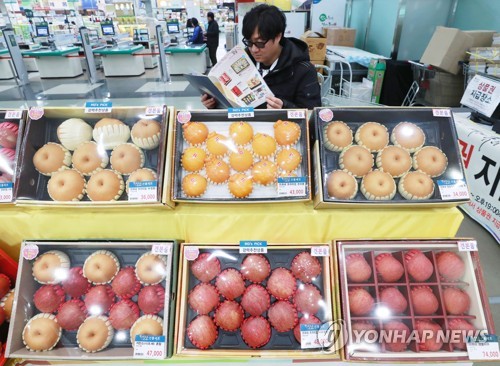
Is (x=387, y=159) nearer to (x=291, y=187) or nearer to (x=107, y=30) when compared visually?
(x=291, y=187)

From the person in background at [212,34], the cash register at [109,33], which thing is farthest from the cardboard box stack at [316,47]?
the cash register at [109,33]

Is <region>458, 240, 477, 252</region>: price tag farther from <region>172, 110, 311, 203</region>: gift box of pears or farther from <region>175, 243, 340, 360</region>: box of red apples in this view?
<region>172, 110, 311, 203</region>: gift box of pears

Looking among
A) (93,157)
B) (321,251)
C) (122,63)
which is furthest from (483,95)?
(122,63)

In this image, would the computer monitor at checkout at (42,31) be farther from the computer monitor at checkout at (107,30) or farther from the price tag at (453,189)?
the price tag at (453,189)

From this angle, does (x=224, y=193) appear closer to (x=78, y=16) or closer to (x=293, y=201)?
(x=293, y=201)

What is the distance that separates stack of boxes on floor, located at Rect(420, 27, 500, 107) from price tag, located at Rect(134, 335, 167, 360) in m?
4.12

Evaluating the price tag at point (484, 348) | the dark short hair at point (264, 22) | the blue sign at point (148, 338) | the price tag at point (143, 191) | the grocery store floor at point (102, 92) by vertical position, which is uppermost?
the dark short hair at point (264, 22)

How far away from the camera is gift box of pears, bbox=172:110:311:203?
1355 millimetres

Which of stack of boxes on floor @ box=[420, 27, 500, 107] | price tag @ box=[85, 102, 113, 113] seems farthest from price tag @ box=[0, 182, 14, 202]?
stack of boxes on floor @ box=[420, 27, 500, 107]

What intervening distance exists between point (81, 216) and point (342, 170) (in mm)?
1256

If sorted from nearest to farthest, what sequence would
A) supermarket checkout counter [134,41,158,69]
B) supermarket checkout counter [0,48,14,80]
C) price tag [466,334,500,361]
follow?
price tag [466,334,500,361] < supermarket checkout counter [0,48,14,80] < supermarket checkout counter [134,41,158,69]

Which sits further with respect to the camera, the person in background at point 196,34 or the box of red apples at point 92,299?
the person in background at point 196,34

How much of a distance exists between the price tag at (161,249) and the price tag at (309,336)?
2.24 ft

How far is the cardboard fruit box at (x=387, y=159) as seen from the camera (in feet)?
4.37
